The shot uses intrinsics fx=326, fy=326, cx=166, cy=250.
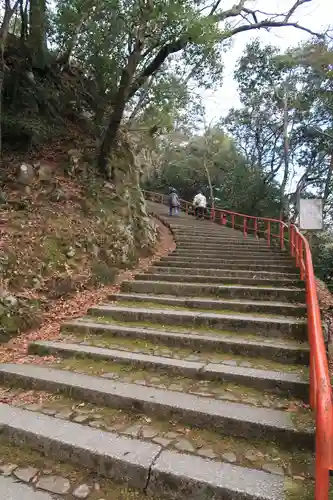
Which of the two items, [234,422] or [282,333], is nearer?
[234,422]

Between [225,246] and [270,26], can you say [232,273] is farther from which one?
[270,26]

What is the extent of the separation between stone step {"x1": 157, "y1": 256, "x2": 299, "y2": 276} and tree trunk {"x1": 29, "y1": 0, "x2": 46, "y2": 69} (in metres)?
5.97

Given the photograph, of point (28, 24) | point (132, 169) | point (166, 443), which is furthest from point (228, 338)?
point (28, 24)

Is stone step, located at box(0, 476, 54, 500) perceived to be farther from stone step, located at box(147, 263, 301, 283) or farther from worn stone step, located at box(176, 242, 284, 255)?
worn stone step, located at box(176, 242, 284, 255)

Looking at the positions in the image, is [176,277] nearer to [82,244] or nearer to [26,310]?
[82,244]

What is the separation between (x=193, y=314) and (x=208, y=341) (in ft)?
2.47

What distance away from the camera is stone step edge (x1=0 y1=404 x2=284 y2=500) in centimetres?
223

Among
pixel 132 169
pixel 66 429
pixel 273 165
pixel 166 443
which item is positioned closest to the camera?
pixel 166 443

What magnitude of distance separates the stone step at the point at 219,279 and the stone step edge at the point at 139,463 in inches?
154

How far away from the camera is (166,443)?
2.66m

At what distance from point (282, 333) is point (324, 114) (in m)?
19.2

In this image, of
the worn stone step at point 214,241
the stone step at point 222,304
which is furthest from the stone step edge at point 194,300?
the worn stone step at point 214,241

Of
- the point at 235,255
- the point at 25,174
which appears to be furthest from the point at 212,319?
the point at 25,174

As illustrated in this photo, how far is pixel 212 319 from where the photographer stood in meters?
4.65
